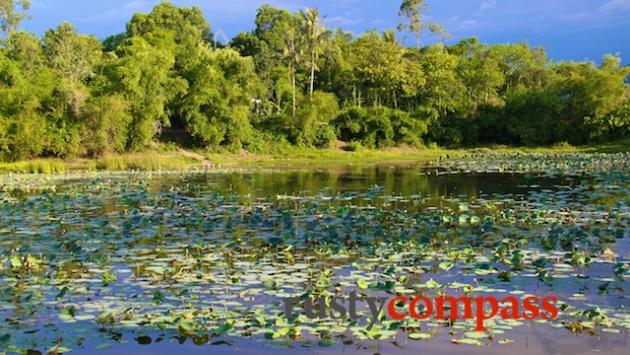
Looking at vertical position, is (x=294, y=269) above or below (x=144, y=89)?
below

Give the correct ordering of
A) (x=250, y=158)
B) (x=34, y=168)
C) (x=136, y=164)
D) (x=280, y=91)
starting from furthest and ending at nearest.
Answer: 1. (x=280, y=91)
2. (x=250, y=158)
3. (x=136, y=164)
4. (x=34, y=168)

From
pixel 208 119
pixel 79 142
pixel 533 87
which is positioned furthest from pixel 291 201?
pixel 533 87

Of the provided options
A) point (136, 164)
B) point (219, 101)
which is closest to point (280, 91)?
point (219, 101)

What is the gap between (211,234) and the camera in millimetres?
13781

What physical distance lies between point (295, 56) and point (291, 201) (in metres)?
43.8

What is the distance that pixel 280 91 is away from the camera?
6512 centimetres

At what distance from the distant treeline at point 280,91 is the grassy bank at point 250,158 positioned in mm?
1858

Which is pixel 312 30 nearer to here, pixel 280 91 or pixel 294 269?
pixel 280 91

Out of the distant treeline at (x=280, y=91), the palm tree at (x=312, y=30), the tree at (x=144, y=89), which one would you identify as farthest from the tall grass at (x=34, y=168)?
the palm tree at (x=312, y=30)

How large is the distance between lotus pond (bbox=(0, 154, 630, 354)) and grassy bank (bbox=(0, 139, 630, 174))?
19531mm

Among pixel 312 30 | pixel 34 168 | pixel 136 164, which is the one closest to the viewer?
pixel 34 168

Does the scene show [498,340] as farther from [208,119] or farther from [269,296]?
[208,119]

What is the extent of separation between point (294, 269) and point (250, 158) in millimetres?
44272

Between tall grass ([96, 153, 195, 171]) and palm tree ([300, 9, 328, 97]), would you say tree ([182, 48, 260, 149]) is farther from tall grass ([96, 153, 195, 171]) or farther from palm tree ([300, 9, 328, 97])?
tall grass ([96, 153, 195, 171])
